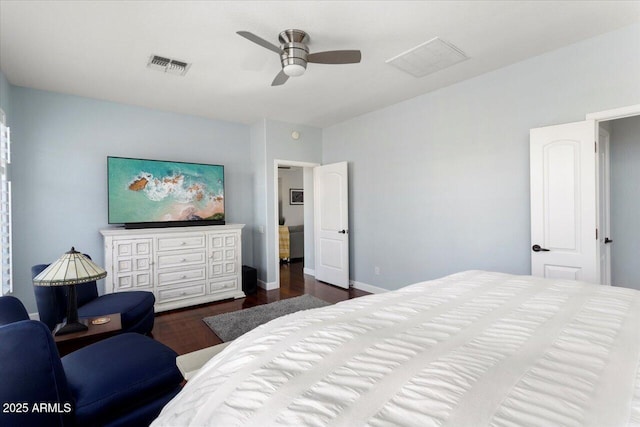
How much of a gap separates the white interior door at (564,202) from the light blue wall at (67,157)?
174 inches

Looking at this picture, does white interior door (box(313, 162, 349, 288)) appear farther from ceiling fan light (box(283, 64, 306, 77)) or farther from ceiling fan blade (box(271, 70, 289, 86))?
ceiling fan light (box(283, 64, 306, 77))

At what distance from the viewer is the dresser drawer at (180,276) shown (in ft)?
12.9

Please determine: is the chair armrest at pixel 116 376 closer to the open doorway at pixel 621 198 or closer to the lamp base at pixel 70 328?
the lamp base at pixel 70 328

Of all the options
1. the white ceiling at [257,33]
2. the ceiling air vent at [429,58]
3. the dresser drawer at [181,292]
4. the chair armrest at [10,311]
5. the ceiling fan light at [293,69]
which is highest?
the white ceiling at [257,33]

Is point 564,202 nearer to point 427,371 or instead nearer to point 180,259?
point 427,371

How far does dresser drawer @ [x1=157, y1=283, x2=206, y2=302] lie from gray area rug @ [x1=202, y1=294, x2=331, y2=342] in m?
0.64

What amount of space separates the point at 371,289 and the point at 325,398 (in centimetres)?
402

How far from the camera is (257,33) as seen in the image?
2463 millimetres

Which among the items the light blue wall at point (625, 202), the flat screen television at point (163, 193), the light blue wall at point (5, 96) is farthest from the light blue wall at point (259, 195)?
the light blue wall at point (625, 202)

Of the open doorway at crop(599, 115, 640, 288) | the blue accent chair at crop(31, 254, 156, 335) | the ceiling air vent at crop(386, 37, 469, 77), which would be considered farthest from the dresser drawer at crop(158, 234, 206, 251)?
the open doorway at crop(599, 115, 640, 288)

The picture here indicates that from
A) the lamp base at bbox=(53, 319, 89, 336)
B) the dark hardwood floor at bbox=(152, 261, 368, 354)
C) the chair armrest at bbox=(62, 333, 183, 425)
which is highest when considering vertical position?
the lamp base at bbox=(53, 319, 89, 336)

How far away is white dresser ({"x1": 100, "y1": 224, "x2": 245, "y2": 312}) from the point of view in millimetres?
3648

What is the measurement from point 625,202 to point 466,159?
1.72 metres

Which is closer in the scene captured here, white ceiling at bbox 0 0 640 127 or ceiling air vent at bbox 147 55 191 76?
white ceiling at bbox 0 0 640 127
